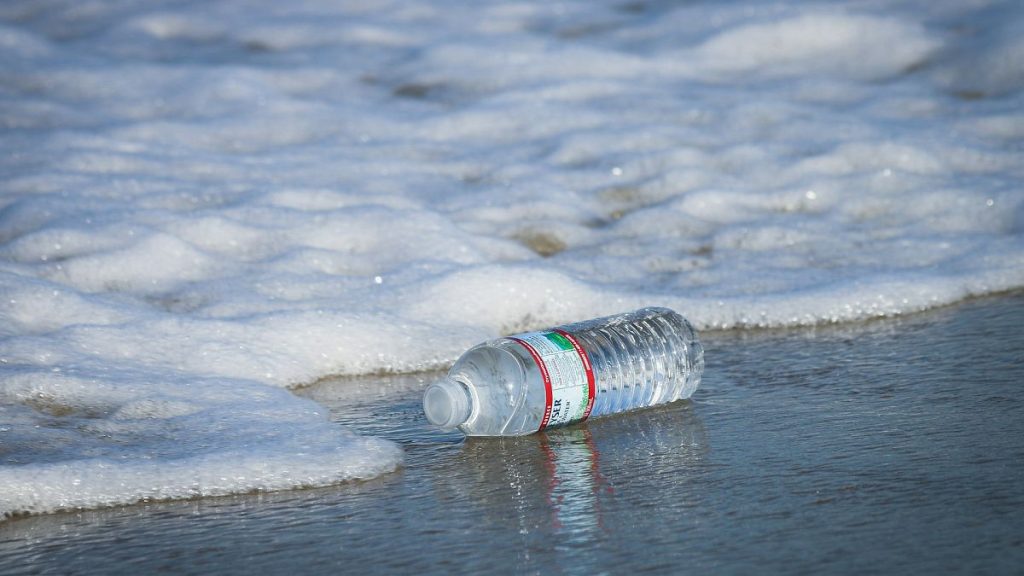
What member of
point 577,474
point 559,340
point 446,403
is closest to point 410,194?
point 559,340

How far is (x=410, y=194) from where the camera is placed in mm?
4602

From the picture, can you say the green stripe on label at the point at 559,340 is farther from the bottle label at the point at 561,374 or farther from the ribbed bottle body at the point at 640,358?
the ribbed bottle body at the point at 640,358

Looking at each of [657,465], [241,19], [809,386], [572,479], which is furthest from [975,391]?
[241,19]

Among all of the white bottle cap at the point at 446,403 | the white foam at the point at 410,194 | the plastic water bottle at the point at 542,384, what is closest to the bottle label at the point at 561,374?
the plastic water bottle at the point at 542,384

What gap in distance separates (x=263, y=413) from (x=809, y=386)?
3.81ft

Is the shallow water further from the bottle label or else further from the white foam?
the white foam

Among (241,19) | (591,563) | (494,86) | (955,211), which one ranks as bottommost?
(591,563)

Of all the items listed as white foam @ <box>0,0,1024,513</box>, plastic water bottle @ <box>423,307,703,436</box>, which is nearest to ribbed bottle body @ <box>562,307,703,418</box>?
plastic water bottle @ <box>423,307,703,436</box>

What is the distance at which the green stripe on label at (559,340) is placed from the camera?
242cm

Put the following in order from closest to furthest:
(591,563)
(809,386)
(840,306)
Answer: (591,563)
(809,386)
(840,306)

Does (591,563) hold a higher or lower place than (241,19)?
lower

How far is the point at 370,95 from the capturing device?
593 centimetres

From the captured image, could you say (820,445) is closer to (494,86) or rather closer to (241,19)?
(494,86)

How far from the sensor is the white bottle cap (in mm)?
2289
